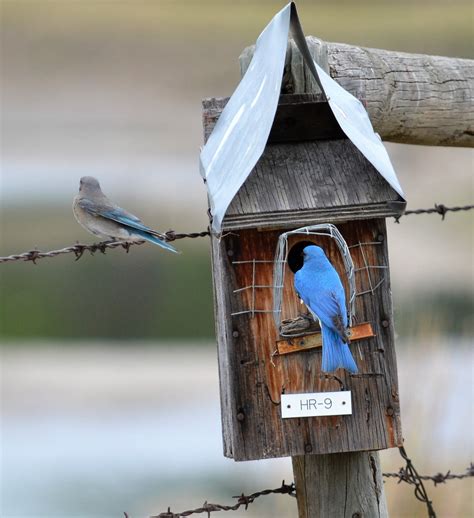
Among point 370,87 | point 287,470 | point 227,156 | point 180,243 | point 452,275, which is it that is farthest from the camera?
point 180,243

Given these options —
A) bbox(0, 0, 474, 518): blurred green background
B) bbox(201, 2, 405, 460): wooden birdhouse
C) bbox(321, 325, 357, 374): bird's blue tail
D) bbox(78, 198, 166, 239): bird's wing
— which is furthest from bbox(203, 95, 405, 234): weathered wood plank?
bbox(78, 198, 166, 239): bird's wing

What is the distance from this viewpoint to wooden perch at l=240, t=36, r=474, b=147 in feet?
14.8

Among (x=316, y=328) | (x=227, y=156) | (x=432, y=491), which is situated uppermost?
(x=227, y=156)

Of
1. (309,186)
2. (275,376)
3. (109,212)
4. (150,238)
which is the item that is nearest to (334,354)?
(275,376)

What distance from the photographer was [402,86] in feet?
15.7

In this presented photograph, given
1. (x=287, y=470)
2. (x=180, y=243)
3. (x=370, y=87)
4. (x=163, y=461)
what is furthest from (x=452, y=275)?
(x=370, y=87)

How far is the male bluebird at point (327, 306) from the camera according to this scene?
13.0 feet

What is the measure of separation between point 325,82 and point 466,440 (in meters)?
2.40

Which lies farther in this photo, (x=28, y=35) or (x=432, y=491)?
(x=28, y=35)

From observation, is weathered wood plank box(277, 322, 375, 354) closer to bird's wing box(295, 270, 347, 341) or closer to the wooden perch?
bird's wing box(295, 270, 347, 341)

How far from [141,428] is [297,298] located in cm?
1223

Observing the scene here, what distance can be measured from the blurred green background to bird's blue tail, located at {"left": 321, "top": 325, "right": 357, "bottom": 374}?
1.32 m

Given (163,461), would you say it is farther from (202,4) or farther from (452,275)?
(202,4)

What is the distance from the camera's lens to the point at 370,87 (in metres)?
4.67
